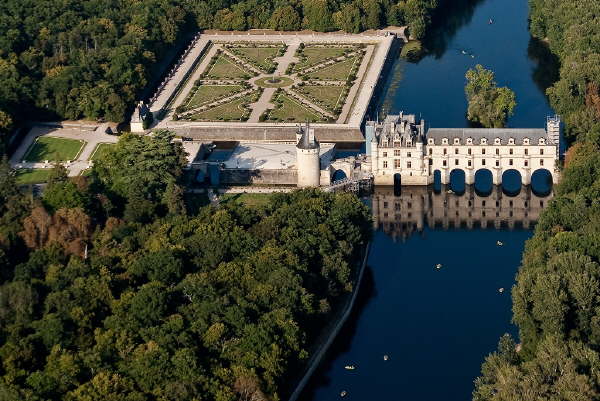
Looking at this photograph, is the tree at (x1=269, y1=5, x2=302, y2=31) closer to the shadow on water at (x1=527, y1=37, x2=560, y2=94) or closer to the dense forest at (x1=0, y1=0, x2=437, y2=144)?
the dense forest at (x1=0, y1=0, x2=437, y2=144)

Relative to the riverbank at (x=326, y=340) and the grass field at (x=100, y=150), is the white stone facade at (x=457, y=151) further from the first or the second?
the grass field at (x=100, y=150)

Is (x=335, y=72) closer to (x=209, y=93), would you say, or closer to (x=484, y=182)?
(x=209, y=93)

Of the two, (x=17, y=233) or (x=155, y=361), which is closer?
(x=155, y=361)

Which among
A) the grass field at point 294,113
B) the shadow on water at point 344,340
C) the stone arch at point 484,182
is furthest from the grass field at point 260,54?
the shadow on water at point 344,340

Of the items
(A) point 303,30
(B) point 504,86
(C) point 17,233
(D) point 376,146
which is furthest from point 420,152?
(A) point 303,30

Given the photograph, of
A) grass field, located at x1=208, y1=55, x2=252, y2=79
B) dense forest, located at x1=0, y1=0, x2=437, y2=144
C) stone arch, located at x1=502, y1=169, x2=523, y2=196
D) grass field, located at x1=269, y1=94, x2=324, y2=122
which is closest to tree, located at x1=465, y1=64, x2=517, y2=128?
stone arch, located at x1=502, y1=169, x2=523, y2=196

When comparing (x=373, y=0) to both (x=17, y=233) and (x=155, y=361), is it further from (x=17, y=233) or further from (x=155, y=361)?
(x=155, y=361)

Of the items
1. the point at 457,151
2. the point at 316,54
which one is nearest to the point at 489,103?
the point at 457,151
